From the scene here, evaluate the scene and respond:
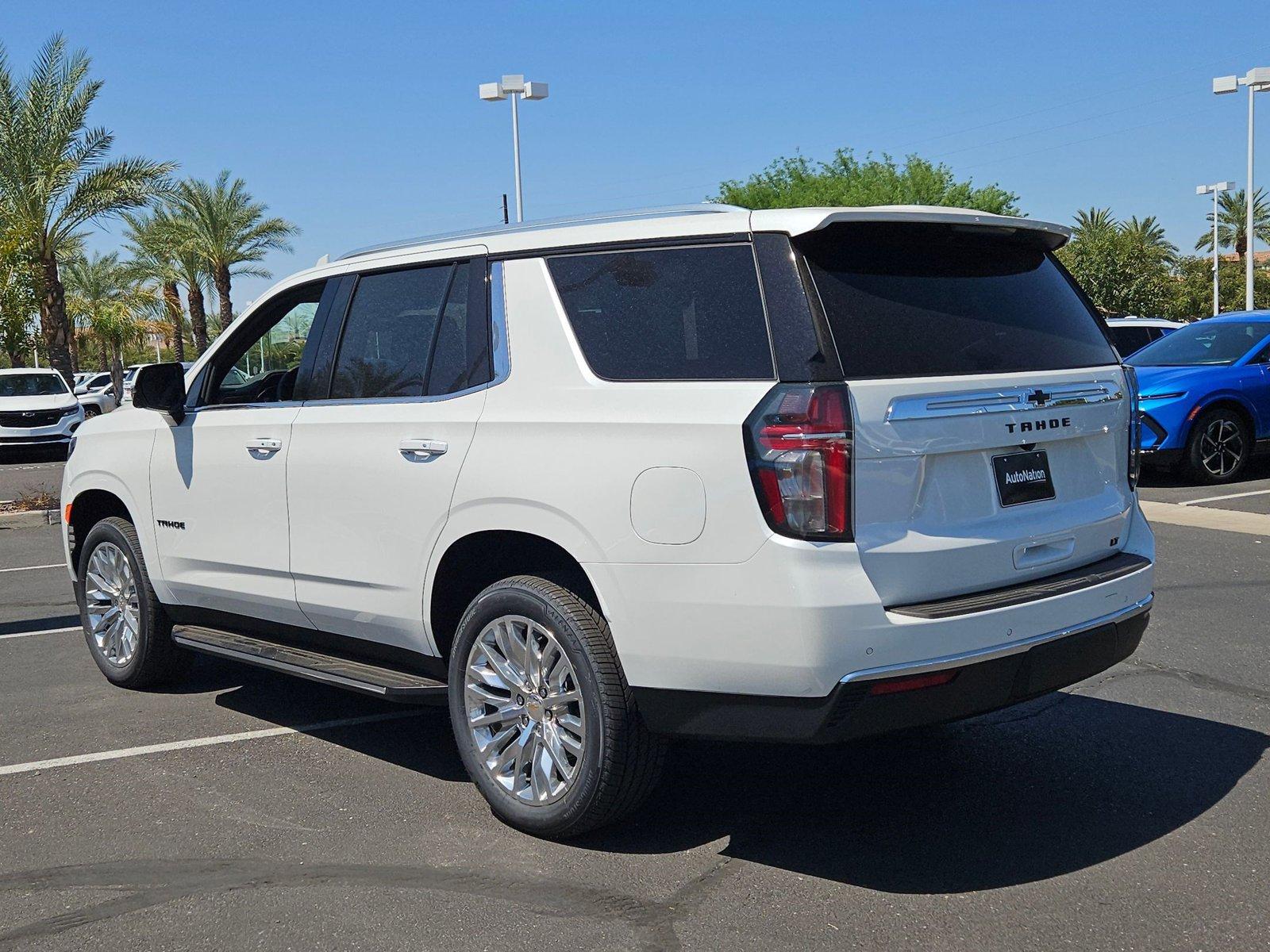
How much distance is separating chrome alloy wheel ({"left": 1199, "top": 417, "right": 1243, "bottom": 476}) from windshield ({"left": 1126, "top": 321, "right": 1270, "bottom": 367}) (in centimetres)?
66

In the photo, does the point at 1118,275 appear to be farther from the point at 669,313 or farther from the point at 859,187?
the point at 669,313

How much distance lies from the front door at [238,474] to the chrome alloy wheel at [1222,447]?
10526 mm

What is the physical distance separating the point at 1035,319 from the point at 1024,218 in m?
0.35

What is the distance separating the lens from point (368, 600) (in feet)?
15.7

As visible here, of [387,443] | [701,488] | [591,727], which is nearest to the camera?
[701,488]

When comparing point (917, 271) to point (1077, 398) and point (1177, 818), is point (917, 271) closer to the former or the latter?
point (1077, 398)

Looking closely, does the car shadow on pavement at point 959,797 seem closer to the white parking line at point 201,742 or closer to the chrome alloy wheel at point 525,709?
the chrome alloy wheel at point 525,709

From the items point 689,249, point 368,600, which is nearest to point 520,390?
point 689,249

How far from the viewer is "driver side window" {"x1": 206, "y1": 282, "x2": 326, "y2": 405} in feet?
17.9

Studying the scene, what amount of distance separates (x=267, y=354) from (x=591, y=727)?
2.69 meters

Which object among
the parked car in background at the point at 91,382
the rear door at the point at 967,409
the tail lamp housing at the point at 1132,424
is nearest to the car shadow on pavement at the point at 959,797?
the rear door at the point at 967,409

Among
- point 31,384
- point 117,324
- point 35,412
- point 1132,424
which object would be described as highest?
point 117,324

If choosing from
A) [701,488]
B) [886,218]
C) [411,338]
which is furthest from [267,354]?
[886,218]

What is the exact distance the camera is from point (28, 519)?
1415cm
